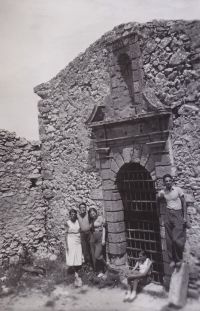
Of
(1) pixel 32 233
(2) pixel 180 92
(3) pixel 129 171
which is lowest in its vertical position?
(1) pixel 32 233

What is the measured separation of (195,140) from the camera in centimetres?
590

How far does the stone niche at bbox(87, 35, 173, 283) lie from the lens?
250 inches

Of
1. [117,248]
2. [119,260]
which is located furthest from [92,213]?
[119,260]

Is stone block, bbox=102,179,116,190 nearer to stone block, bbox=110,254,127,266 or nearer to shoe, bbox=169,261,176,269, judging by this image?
stone block, bbox=110,254,127,266

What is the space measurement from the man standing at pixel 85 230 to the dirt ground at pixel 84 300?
2.57ft

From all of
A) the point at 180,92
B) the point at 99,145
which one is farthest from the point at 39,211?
the point at 180,92

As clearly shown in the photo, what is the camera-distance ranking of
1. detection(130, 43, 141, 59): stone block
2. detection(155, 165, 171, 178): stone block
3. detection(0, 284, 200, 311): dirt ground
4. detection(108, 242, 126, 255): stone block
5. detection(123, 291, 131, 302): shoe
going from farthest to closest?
1. detection(108, 242, 126, 255): stone block
2. detection(130, 43, 141, 59): stone block
3. detection(155, 165, 171, 178): stone block
4. detection(123, 291, 131, 302): shoe
5. detection(0, 284, 200, 311): dirt ground

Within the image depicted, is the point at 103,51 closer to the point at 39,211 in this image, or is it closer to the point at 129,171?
the point at 129,171

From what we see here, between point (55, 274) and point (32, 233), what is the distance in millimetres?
1587

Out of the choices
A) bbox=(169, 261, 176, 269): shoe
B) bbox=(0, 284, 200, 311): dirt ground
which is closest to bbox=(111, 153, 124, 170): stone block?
bbox=(169, 261, 176, 269): shoe

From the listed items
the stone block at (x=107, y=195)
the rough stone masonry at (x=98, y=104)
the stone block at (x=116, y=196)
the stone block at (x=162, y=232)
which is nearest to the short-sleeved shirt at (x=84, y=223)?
the rough stone masonry at (x=98, y=104)

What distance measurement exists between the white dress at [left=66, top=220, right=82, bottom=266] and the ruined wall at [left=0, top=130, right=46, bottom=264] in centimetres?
168

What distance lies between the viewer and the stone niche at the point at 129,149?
6.36 meters

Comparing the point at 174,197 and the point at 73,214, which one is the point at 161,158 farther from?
the point at 73,214
